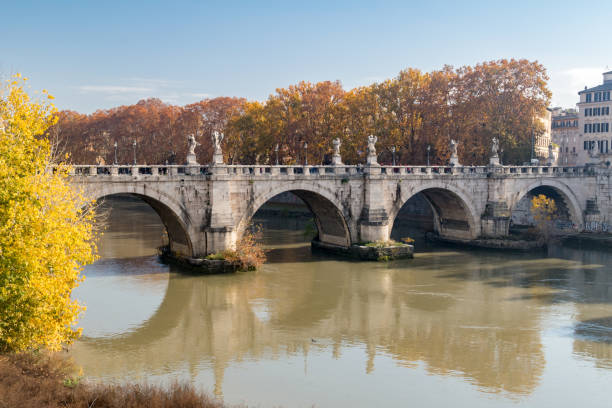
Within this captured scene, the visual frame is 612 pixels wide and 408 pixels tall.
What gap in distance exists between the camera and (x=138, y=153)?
7638 centimetres

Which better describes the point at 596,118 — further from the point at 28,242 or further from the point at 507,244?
the point at 28,242

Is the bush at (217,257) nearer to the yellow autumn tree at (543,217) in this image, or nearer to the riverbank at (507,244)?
the riverbank at (507,244)

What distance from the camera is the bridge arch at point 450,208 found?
41031 mm

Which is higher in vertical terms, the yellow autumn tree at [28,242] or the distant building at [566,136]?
the distant building at [566,136]

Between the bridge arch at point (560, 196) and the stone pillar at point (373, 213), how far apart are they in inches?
487

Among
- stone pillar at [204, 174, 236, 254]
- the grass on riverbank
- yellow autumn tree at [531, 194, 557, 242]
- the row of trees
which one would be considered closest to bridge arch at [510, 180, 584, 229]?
yellow autumn tree at [531, 194, 557, 242]

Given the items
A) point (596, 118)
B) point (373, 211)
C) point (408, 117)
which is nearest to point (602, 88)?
point (596, 118)

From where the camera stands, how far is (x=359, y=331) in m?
24.2

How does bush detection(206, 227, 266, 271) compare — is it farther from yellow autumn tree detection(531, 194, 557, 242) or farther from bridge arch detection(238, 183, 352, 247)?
yellow autumn tree detection(531, 194, 557, 242)

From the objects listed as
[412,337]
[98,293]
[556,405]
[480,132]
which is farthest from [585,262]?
[98,293]

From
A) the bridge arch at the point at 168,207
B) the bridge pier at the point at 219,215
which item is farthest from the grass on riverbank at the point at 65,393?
the bridge pier at the point at 219,215

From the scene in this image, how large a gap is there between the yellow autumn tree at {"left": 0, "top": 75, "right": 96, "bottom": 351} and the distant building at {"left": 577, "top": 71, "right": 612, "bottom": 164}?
61.5 meters

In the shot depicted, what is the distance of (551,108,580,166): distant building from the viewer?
77250 mm

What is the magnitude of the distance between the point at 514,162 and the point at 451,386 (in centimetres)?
4226
